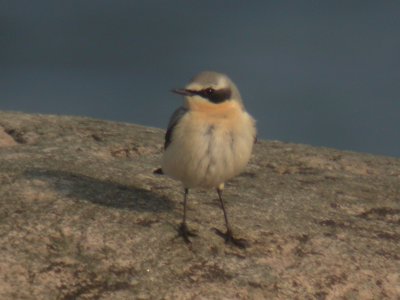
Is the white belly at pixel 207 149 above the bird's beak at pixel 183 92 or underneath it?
underneath

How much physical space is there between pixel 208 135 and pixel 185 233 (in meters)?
0.86

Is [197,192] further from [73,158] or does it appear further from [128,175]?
[73,158]

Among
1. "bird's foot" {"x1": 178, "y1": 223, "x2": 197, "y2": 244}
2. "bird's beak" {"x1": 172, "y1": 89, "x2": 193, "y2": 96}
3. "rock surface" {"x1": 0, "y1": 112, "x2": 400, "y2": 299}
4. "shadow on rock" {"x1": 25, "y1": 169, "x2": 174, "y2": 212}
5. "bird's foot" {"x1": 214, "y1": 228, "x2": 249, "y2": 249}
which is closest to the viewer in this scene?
"rock surface" {"x1": 0, "y1": 112, "x2": 400, "y2": 299}

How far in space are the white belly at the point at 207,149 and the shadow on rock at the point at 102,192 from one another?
558 mm

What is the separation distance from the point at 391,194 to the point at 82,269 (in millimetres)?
3921

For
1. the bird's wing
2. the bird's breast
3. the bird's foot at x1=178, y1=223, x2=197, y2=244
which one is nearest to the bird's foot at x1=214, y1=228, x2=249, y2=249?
the bird's foot at x1=178, y1=223, x2=197, y2=244

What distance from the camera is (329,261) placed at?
8.79 meters

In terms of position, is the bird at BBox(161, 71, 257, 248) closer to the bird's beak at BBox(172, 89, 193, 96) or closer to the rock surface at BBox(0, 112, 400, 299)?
the bird's beak at BBox(172, 89, 193, 96)

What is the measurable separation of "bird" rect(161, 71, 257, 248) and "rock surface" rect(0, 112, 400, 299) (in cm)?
40

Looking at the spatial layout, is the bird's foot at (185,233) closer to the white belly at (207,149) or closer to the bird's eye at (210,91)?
the white belly at (207,149)

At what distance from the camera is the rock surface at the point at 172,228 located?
8148 mm

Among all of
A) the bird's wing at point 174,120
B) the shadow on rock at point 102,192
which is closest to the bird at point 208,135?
the bird's wing at point 174,120

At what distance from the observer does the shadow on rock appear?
948 centimetres

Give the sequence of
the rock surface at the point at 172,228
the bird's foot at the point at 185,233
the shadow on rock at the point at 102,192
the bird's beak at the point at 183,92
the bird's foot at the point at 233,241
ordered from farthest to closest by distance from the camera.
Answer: the shadow on rock at the point at 102,192, the bird's beak at the point at 183,92, the bird's foot at the point at 233,241, the bird's foot at the point at 185,233, the rock surface at the point at 172,228
